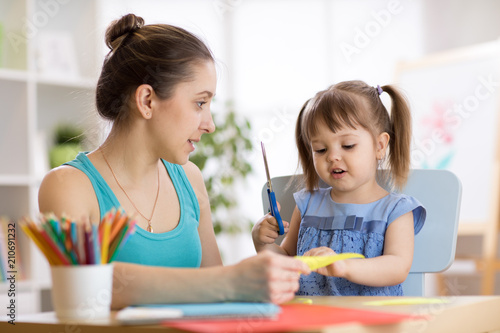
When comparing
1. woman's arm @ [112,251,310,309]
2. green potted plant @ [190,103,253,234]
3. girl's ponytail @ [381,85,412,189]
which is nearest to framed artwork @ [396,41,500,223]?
green potted plant @ [190,103,253,234]

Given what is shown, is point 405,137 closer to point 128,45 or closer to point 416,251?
point 416,251

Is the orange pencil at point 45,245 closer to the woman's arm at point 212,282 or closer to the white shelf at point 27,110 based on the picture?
the woman's arm at point 212,282

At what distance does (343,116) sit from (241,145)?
2.00 m

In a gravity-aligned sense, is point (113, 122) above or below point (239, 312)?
above

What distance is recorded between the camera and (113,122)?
52.9 inches

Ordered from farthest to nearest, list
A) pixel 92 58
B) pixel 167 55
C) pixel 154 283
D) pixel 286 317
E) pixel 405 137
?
pixel 92 58 → pixel 405 137 → pixel 167 55 → pixel 154 283 → pixel 286 317

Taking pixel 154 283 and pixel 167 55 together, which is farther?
pixel 167 55

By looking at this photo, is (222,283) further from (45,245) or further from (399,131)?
(399,131)

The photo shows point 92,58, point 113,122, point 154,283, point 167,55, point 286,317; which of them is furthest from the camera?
point 92,58

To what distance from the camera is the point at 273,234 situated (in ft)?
4.35

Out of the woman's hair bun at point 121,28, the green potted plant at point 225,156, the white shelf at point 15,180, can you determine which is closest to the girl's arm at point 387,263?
the woman's hair bun at point 121,28

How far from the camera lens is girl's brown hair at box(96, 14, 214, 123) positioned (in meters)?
1.23

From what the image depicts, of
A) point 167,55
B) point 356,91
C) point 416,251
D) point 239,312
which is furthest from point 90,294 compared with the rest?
point 356,91

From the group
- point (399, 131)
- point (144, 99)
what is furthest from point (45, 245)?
point (399, 131)
